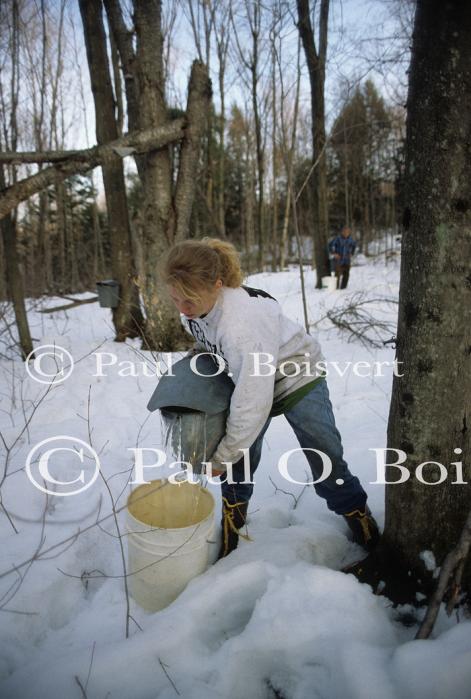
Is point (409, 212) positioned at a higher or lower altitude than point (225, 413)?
higher

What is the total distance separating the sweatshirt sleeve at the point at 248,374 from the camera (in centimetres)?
147

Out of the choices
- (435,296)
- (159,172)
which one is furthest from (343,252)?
(435,296)

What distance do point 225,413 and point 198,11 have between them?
12940 mm

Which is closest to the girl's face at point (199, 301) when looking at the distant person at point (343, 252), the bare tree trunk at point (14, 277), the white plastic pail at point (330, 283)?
the bare tree trunk at point (14, 277)

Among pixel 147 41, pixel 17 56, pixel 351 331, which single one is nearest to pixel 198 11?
pixel 17 56

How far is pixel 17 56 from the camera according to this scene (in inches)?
279

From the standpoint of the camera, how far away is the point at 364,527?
1.79m

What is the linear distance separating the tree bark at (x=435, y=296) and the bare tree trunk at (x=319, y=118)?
7.01 m

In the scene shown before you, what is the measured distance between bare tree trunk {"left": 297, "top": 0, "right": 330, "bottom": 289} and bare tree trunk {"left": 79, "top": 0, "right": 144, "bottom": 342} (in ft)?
12.8

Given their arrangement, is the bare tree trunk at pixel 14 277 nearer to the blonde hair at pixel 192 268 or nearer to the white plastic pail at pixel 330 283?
the blonde hair at pixel 192 268

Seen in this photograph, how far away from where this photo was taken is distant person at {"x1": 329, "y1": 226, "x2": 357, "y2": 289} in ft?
34.4

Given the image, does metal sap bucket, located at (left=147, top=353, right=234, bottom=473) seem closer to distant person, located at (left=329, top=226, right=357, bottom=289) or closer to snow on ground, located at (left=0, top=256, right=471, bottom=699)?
snow on ground, located at (left=0, top=256, right=471, bottom=699)

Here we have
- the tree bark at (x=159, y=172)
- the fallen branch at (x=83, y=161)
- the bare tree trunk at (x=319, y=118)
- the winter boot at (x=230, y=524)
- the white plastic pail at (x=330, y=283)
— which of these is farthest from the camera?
the white plastic pail at (x=330, y=283)

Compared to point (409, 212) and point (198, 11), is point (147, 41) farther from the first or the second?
point (198, 11)
